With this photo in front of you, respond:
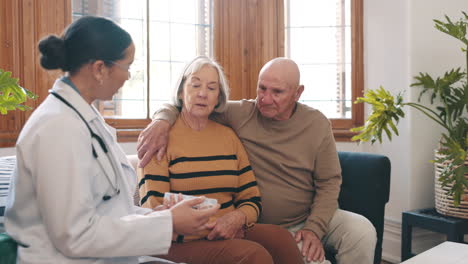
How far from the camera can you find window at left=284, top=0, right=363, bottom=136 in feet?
11.4

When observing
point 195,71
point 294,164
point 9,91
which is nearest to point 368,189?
point 294,164

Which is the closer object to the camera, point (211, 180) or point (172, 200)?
point (172, 200)

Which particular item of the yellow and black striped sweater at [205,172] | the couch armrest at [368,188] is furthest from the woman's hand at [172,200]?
the couch armrest at [368,188]

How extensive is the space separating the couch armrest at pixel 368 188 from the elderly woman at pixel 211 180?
1.93 ft

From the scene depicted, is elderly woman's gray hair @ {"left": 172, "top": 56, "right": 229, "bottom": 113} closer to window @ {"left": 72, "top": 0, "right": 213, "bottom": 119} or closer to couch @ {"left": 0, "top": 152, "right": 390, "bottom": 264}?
couch @ {"left": 0, "top": 152, "right": 390, "bottom": 264}

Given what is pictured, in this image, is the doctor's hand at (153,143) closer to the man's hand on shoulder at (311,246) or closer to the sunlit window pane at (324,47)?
the man's hand on shoulder at (311,246)

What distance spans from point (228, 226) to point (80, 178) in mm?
740

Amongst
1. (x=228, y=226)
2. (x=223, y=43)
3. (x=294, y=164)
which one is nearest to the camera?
(x=228, y=226)

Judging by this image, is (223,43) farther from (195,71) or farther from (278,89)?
(195,71)

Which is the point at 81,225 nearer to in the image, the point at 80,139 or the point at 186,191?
the point at 80,139

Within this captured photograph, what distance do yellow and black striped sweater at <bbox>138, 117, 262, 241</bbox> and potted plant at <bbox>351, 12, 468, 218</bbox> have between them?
1266 millimetres

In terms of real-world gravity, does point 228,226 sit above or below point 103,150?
below

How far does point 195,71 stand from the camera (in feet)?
5.92

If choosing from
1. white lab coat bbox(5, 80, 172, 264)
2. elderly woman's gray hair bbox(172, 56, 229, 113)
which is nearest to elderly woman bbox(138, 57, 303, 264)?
elderly woman's gray hair bbox(172, 56, 229, 113)
